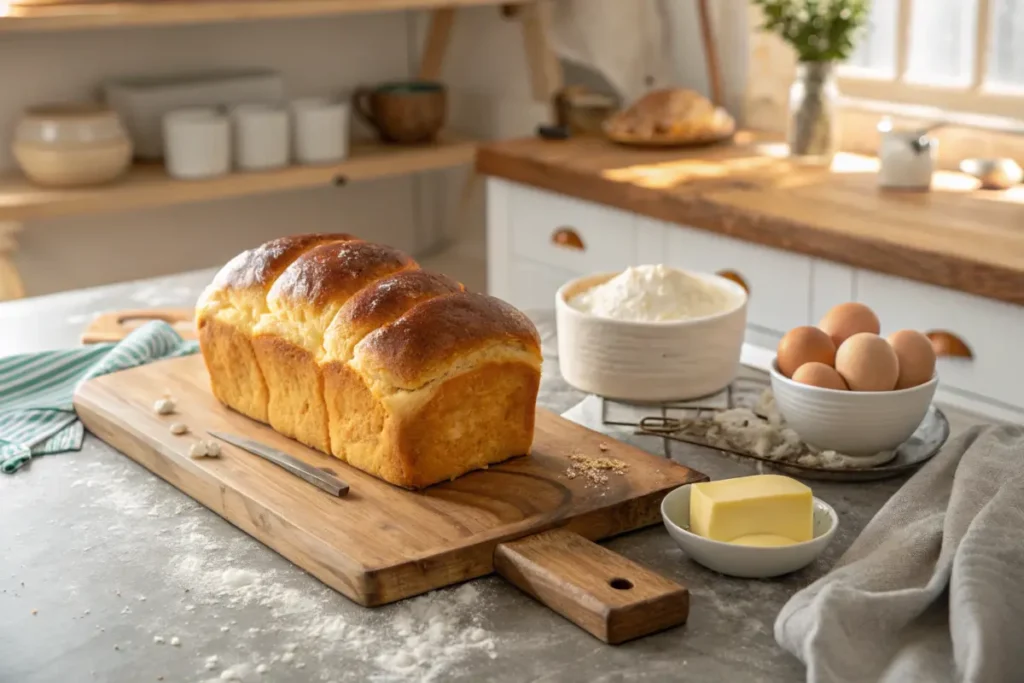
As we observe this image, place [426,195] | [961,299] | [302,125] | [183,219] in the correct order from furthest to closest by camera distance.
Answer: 1. [426,195]
2. [183,219]
3. [302,125]
4. [961,299]

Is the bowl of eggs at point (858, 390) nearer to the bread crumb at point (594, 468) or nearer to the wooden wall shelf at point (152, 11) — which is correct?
the bread crumb at point (594, 468)

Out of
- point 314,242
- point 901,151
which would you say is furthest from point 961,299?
point 314,242

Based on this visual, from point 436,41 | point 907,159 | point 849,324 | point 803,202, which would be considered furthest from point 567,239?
point 849,324

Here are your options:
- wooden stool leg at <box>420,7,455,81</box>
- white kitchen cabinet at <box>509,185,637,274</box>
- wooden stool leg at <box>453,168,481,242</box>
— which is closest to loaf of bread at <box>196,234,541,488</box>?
white kitchen cabinet at <box>509,185,637,274</box>

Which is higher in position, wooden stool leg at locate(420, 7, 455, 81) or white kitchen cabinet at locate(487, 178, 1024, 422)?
wooden stool leg at locate(420, 7, 455, 81)

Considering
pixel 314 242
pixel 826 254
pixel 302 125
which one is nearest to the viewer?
pixel 314 242

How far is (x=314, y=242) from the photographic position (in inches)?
51.4

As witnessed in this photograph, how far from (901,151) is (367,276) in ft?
4.74

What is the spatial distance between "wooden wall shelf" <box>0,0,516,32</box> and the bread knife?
5.38 ft

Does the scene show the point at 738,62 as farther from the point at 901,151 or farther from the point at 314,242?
the point at 314,242

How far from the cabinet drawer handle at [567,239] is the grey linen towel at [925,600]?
68.7 inches

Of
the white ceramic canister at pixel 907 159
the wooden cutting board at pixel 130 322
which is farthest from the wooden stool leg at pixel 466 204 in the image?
the wooden cutting board at pixel 130 322

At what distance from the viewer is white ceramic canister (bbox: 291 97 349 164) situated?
3.05 meters

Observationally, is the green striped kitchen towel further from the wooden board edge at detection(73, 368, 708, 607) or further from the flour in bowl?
the flour in bowl
